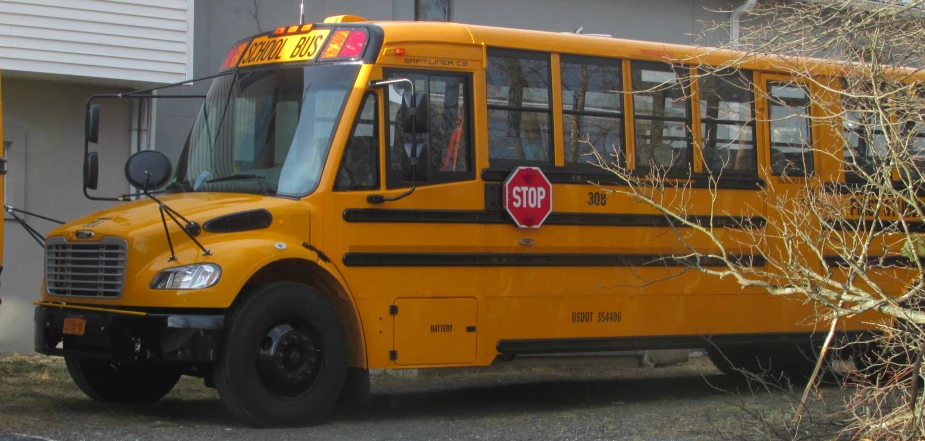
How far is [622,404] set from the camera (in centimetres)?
1023

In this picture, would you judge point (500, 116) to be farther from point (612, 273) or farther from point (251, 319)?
point (251, 319)

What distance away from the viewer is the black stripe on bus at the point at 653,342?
9.25 meters

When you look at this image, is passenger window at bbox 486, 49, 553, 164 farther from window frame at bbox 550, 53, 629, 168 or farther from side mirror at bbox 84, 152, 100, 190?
side mirror at bbox 84, 152, 100, 190

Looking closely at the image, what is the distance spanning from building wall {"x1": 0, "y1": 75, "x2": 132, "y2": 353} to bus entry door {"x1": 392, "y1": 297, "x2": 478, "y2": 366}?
5.87m

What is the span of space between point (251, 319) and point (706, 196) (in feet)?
13.7

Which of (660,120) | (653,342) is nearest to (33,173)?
(660,120)

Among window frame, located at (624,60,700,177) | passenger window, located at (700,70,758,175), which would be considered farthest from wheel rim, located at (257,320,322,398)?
passenger window, located at (700,70,758,175)

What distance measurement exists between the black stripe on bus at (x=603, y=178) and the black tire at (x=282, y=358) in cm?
173

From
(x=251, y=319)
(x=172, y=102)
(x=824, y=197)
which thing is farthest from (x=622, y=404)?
(x=172, y=102)

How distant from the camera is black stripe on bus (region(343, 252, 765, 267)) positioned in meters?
8.53

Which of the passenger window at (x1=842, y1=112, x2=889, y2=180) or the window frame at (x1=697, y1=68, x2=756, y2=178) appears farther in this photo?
the window frame at (x1=697, y1=68, x2=756, y2=178)

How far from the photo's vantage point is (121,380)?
9.12 metres

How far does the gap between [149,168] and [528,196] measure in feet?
9.17

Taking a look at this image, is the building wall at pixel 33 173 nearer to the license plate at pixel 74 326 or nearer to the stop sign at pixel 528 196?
the license plate at pixel 74 326
